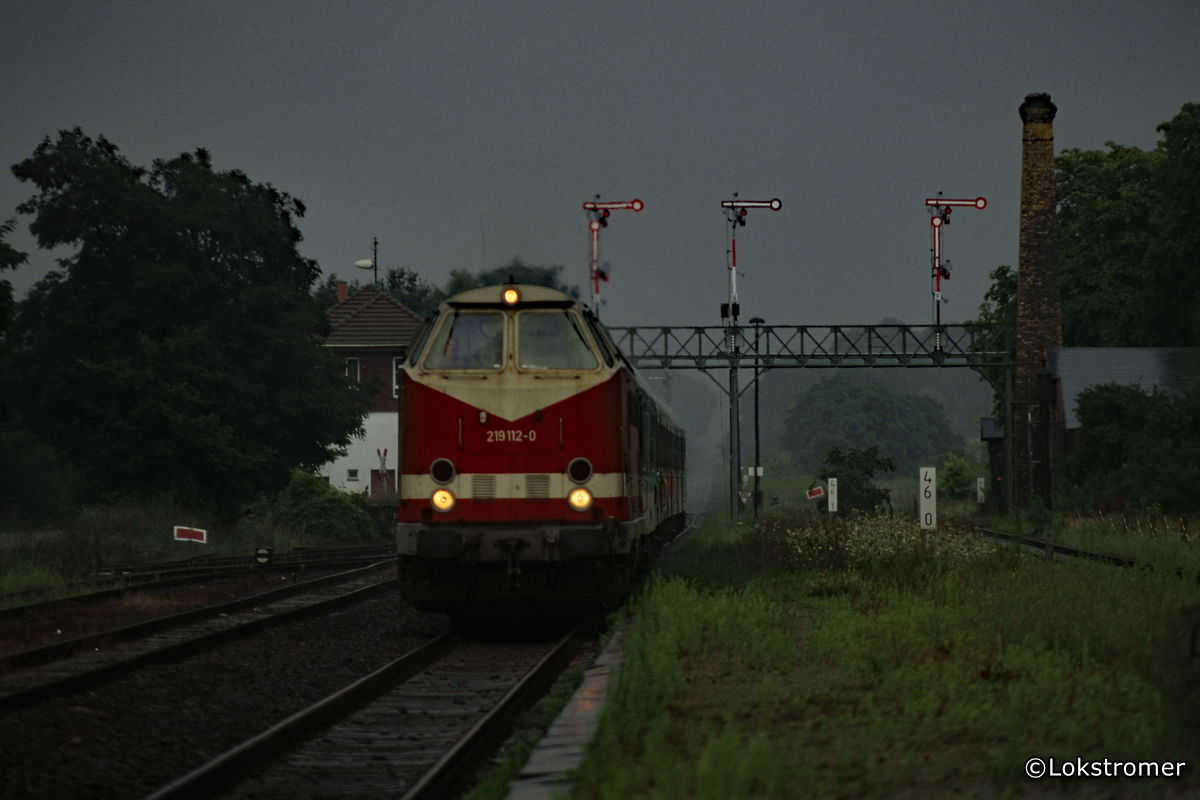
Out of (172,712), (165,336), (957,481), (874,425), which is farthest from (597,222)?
(874,425)

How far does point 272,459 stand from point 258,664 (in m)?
24.2

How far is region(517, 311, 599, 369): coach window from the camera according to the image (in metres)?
14.0

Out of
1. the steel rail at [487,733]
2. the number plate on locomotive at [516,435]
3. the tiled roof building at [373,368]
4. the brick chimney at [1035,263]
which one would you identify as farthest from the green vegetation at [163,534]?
the brick chimney at [1035,263]

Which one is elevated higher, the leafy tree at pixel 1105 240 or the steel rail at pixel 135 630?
the leafy tree at pixel 1105 240

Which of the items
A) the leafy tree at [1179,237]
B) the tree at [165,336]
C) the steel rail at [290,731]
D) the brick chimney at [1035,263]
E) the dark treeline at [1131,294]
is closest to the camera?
the steel rail at [290,731]

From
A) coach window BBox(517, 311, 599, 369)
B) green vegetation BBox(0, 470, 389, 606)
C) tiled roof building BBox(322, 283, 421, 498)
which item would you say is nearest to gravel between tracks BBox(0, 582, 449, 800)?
coach window BBox(517, 311, 599, 369)

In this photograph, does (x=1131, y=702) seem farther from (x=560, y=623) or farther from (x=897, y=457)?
(x=897, y=457)

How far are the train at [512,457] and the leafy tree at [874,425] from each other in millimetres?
101471

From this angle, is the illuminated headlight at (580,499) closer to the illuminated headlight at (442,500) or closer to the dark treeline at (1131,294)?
the illuminated headlight at (442,500)

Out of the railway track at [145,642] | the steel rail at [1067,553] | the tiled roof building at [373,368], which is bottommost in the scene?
the railway track at [145,642]

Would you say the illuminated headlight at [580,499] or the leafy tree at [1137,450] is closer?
the illuminated headlight at [580,499]

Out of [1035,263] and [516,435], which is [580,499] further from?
[1035,263]

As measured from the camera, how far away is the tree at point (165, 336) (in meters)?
33.7

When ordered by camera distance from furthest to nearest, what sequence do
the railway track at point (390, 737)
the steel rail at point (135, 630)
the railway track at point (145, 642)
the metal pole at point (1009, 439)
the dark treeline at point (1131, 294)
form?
the metal pole at point (1009, 439), the dark treeline at point (1131, 294), the steel rail at point (135, 630), the railway track at point (145, 642), the railway track at point (390, 737)
